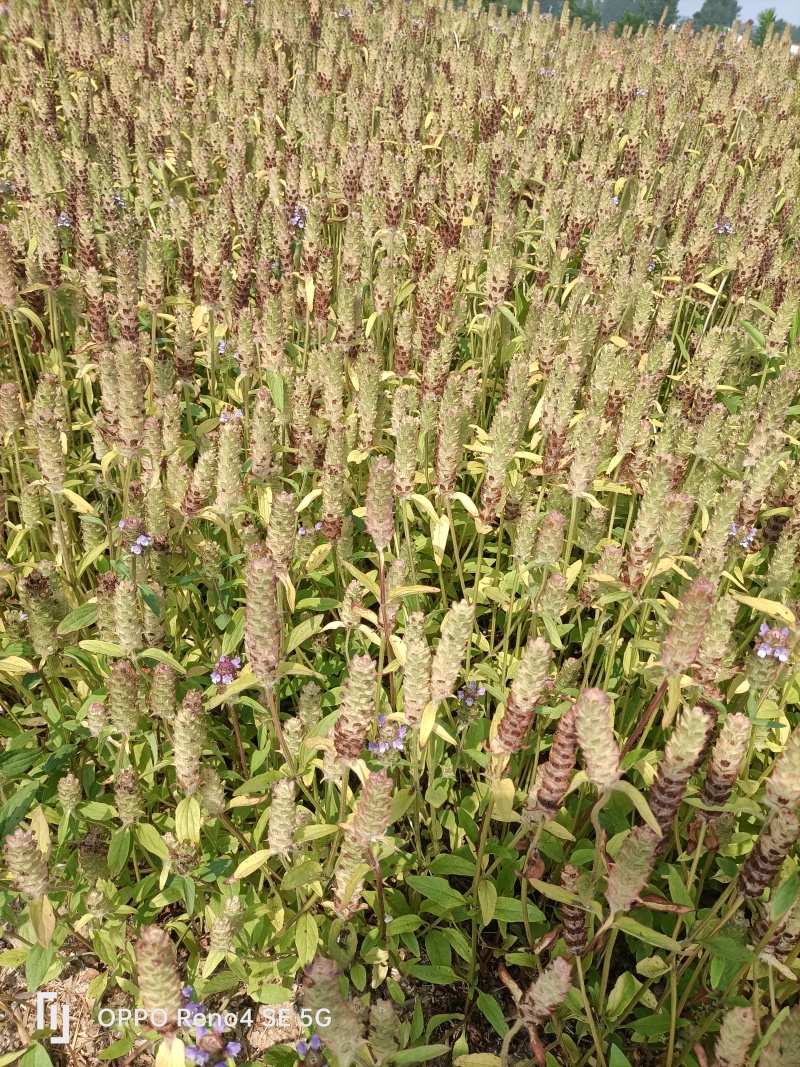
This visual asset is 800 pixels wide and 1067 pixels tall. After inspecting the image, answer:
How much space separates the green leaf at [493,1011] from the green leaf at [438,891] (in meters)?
0.30

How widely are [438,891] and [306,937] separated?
461 mm

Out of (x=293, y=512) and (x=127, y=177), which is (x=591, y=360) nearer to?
(x=293, y=512)

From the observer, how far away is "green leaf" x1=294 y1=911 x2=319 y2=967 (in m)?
2.30

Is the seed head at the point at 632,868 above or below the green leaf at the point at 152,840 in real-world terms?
above

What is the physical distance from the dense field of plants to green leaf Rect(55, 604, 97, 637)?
0.02 metres

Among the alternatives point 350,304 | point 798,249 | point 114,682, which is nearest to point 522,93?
point 798,249

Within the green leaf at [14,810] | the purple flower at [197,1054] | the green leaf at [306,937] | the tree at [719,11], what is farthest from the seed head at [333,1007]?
the tree at [719,11]

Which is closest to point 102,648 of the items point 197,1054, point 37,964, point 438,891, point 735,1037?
point 37,964

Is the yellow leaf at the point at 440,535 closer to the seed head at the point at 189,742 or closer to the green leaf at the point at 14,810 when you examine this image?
the seed head at the point at 189,742

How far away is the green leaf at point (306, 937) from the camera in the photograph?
2297mm

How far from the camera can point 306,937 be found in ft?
7.72

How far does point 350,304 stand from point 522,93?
5.58m

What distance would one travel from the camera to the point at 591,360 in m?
4.55

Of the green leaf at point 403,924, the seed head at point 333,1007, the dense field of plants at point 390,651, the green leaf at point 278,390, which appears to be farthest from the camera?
the green leaf at point 278,390
